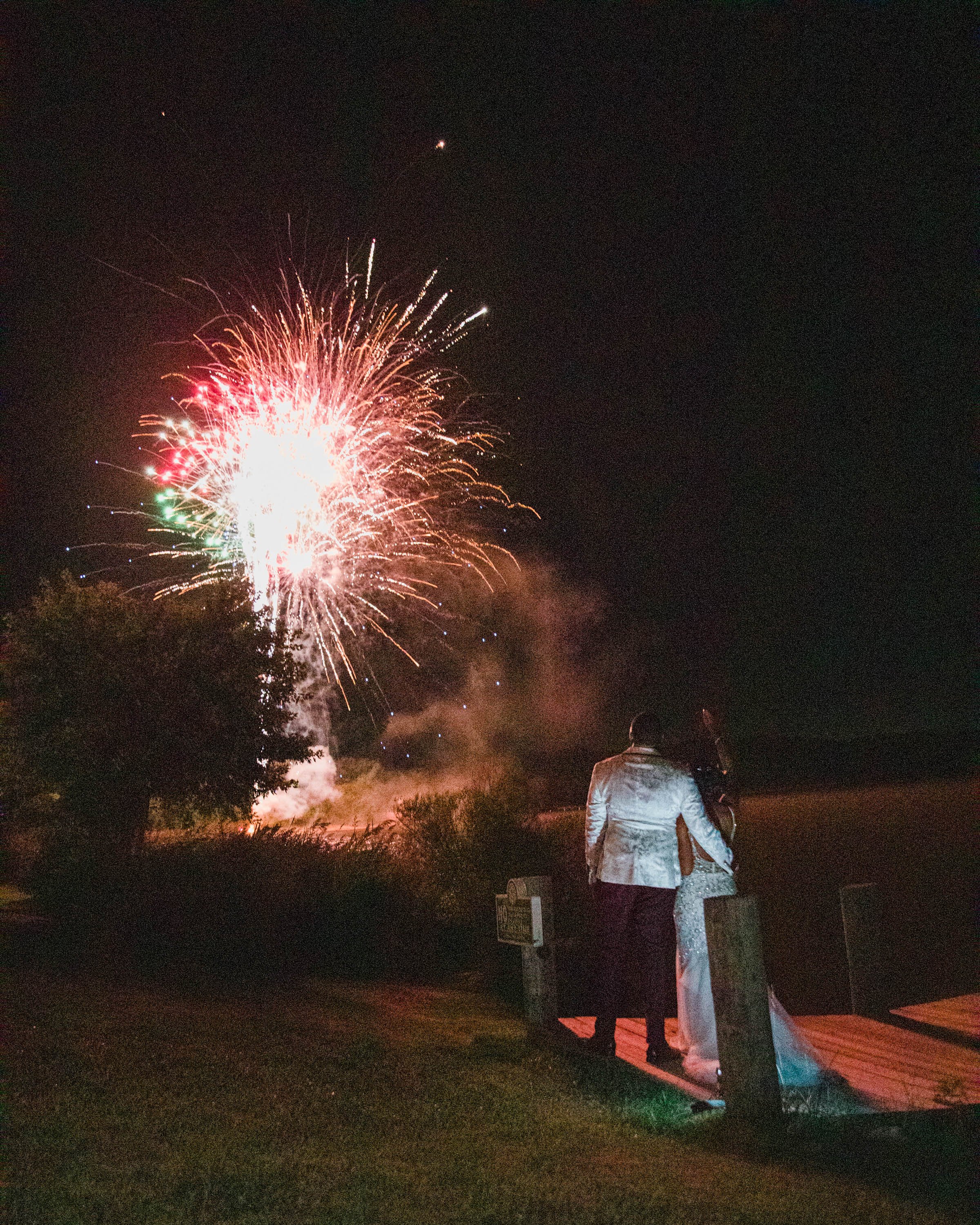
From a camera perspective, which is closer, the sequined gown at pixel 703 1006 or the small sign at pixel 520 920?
the sequined gown at pixel 703 1006

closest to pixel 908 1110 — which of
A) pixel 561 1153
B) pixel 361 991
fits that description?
pixel 561 1153

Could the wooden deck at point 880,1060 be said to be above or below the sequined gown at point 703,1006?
below

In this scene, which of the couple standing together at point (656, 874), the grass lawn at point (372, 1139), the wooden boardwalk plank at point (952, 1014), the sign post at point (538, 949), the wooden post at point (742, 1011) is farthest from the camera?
the wooden boardwalk plank at point (952, 1014)

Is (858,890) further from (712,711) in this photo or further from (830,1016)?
(712,711)

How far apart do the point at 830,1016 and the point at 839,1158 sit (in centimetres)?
371

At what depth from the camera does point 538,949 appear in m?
7.39

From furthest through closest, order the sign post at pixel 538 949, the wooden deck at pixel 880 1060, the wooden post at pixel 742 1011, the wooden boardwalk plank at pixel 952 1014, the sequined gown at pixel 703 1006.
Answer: the wooden boardwalk plank at pixel 952 1014, the sign post at pixel 538 949, the sequined gown at pixel 703 1006, the wooden deck at pixel 880 1060, the wooden post at pixel 742 1011

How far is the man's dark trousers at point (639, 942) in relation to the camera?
6398 mm

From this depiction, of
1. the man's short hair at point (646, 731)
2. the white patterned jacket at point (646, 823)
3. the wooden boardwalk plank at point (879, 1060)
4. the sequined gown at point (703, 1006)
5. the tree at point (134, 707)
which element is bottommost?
the wooden boardwalk plank at point (879, 1060)

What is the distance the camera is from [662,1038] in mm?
6539

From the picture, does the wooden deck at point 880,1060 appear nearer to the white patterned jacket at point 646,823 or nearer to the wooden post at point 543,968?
the wooden post at point 543,968

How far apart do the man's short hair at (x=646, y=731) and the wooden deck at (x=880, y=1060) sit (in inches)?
78.2

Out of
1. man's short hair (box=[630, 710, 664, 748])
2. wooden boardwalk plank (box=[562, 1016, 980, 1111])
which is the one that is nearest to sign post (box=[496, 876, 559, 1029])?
wooden boardwalk plank (box=[562, 1016, 980, 1111])

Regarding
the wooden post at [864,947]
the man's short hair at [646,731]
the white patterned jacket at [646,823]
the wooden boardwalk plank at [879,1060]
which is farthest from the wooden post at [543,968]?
the wooden post at [864,947]
